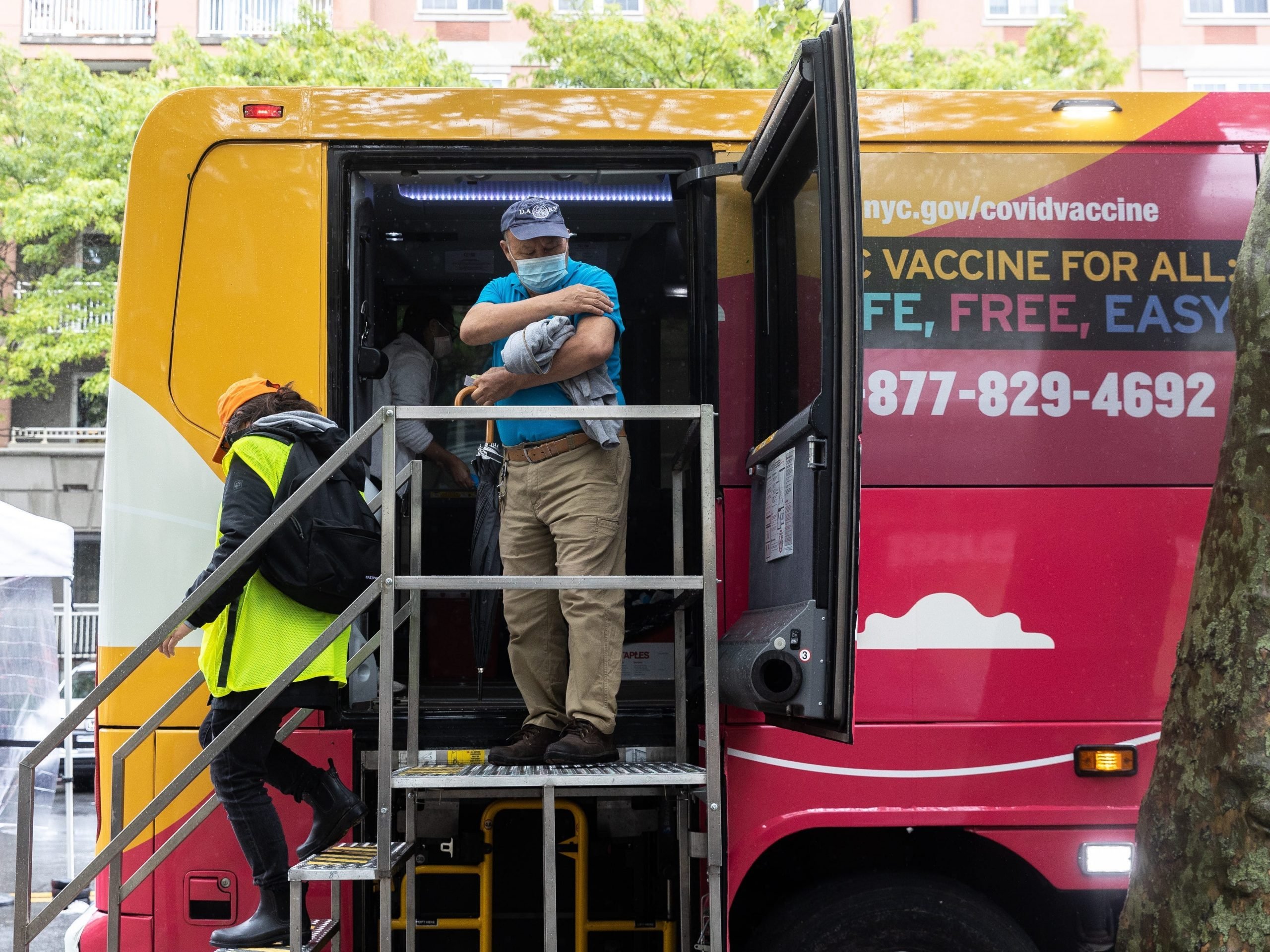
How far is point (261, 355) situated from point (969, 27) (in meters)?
18.1

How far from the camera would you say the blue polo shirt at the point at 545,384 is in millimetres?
3475

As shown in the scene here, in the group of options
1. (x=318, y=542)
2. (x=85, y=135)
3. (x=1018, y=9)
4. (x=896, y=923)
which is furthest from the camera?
(x=1018, y=9)

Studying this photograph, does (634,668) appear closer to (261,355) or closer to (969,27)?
(261,355)

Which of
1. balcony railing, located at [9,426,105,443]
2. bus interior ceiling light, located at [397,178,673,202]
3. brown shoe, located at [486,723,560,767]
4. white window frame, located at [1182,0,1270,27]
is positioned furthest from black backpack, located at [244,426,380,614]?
white window frame, located at [1182,0,1270,27]

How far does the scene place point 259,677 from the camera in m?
3.26

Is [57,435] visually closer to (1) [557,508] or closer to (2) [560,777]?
(1) [557,508]

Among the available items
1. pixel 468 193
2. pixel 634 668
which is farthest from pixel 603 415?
pixel 468 193

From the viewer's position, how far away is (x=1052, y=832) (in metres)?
3.42

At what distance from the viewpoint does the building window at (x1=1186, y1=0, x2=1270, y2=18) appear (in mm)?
18922

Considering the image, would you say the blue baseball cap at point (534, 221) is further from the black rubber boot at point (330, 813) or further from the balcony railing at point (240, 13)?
the balcony railing at point (240, 13)

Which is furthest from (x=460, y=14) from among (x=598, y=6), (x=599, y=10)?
(x=599, y=10)

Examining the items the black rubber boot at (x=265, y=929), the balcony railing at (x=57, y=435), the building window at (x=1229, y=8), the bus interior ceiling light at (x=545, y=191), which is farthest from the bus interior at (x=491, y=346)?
the building window at (x=1229, y=8)

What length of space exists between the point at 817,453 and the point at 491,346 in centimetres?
355

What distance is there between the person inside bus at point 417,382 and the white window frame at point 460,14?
50.2ft
